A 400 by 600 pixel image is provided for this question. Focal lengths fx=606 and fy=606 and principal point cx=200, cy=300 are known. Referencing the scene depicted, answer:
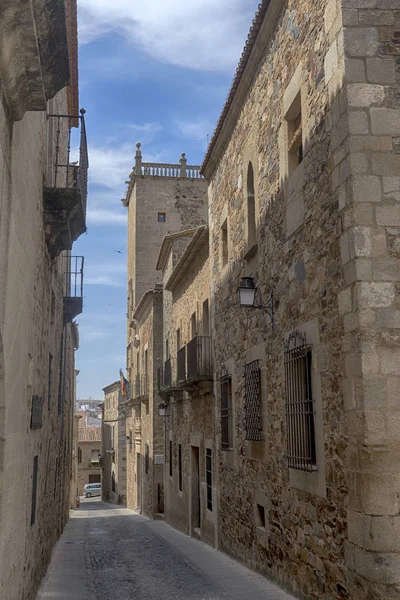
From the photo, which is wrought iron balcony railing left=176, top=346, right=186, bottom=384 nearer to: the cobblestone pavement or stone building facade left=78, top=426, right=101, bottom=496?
the cobblestone pavement

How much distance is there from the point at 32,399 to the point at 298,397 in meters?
3.21

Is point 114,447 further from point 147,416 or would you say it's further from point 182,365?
point 182,365

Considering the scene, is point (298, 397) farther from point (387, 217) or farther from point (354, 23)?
point (354, 23)

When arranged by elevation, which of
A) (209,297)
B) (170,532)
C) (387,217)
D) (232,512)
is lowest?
(170,532)

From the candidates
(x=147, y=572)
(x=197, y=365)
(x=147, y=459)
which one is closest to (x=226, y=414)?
(x=197, y=365)

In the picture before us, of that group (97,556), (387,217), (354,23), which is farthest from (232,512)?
(354,23)

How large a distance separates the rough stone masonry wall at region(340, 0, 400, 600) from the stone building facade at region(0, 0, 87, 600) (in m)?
2.80

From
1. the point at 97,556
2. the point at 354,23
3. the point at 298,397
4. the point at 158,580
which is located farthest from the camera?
the point at 97,556

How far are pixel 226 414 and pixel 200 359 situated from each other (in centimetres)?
210

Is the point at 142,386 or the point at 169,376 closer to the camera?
the point at 169,376

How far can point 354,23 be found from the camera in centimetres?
589

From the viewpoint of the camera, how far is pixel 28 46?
4.25 meters

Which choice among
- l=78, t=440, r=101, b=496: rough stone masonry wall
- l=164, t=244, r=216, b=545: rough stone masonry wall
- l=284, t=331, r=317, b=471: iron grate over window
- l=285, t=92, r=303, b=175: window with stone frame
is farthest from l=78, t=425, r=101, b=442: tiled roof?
l=285, t=92, r=303, b=175: window with stone frame

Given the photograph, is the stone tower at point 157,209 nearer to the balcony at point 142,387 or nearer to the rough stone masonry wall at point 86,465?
the balcony at point 142,387
